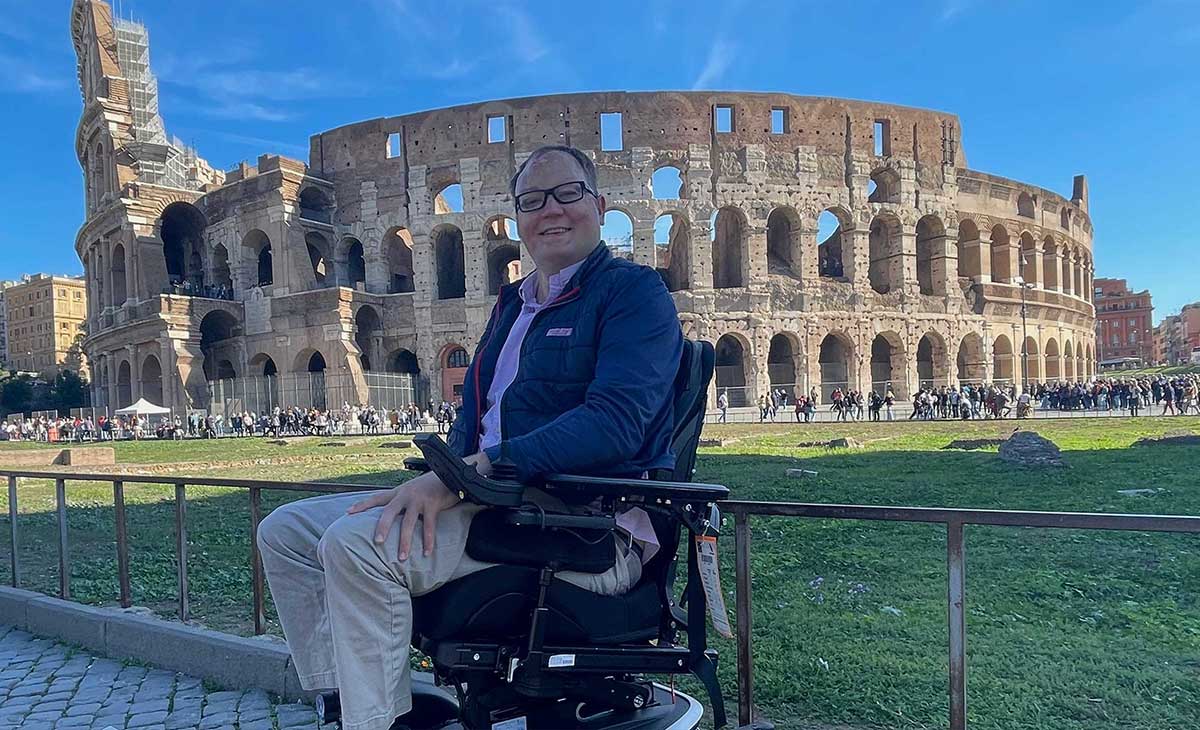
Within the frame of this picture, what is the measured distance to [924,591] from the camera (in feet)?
14.8

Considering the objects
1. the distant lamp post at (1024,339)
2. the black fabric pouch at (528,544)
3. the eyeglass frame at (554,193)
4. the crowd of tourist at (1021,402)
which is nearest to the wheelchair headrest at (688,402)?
the black fabric pouch at (528,544)

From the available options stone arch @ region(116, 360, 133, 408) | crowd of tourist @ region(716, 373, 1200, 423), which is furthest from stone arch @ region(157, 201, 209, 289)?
crowd of tourist @ region(716, 373, 1200, 423)

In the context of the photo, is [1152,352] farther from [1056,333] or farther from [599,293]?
[599,293]

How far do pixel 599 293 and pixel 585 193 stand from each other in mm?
323

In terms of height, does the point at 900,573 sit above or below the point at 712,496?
below

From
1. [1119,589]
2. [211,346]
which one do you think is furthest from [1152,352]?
[1119,589]

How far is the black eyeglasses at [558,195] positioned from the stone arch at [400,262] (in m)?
35.6

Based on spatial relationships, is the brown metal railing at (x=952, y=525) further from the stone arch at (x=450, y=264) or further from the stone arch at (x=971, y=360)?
the stone arch at (x=971, y=360)

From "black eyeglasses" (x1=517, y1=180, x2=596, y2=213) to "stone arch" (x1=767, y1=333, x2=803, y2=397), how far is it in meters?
31.9

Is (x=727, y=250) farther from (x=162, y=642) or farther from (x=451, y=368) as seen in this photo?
(x=162, y=642)

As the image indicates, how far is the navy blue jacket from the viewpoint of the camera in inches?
68.4

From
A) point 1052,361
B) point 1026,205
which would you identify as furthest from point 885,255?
point 1052,361

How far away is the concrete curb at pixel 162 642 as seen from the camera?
11.3 ft

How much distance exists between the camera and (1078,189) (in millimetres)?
44188
